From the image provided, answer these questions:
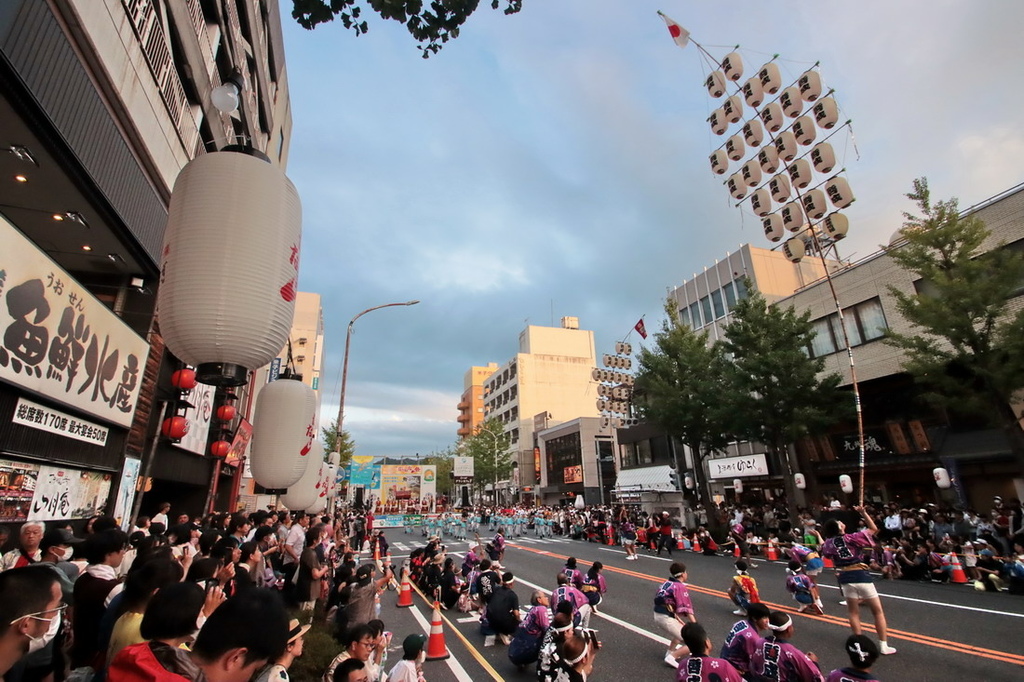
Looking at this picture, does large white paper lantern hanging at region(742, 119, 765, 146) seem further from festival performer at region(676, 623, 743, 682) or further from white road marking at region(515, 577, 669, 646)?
festival performer at region(676, 623, 743, 682)

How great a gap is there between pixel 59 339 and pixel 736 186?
2584cm

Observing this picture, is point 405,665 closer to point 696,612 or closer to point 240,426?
point 696,612

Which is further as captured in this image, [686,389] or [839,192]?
[686,389]

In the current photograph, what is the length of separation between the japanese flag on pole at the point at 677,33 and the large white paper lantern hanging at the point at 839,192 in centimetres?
900

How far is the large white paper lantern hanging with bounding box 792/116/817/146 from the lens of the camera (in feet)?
67.1

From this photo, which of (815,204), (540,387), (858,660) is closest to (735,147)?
(815,204)

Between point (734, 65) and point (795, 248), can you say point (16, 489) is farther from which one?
point (734, 65)

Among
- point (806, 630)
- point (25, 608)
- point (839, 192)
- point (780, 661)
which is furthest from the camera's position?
point (839, 192)

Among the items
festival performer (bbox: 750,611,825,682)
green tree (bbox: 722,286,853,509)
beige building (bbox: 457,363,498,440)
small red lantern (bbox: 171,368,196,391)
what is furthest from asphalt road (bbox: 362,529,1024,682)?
beige building (bbox: 457,363,498,440)

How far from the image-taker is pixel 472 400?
89.6m

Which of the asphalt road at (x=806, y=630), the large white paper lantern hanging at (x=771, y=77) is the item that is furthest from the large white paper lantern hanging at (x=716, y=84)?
the asphalt road at (x=806, y=630)

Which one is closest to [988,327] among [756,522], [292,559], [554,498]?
[756,522]

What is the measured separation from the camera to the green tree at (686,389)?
2450 cm

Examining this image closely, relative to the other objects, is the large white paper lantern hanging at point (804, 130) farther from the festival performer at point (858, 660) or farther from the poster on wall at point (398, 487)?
the poster on wall at point (398, 487)
